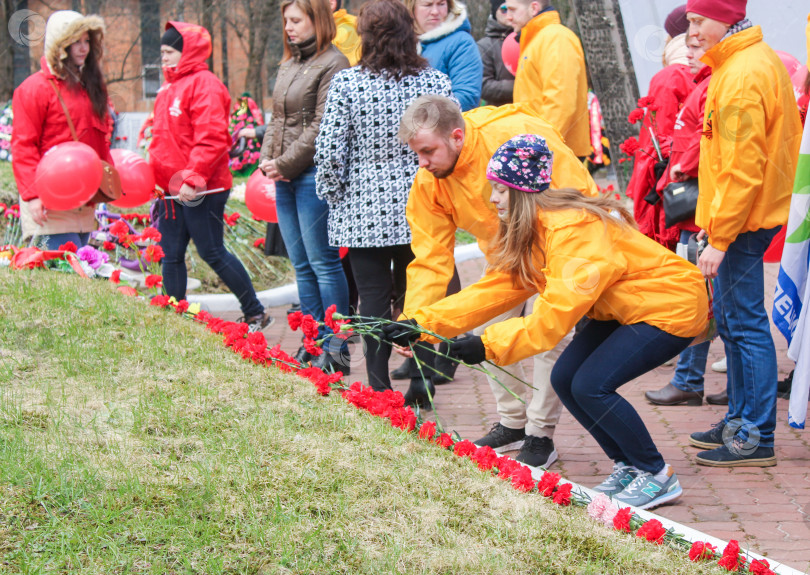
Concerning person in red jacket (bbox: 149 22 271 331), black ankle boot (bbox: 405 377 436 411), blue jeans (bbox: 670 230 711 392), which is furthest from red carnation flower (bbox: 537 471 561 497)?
person in red jacket (bbox: 149 22 271 331)

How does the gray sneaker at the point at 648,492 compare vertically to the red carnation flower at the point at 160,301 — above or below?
below

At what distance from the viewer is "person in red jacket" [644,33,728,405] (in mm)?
4609

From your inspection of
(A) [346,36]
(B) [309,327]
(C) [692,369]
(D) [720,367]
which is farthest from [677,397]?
(A) [346,36]

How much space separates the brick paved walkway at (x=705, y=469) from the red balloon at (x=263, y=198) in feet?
6.14

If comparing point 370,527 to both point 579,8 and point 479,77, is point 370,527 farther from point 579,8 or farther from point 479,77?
point 579,8

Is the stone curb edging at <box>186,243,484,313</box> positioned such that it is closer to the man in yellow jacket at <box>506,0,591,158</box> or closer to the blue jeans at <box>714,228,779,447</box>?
the man in yellow jacket at <box>506,0,591,158</box>

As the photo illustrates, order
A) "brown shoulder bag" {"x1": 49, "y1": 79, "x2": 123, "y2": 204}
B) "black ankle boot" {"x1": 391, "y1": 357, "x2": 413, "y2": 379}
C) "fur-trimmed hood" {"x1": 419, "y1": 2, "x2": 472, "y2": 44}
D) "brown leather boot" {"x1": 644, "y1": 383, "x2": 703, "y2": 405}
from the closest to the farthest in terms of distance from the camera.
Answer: "brown leather boot" {"x1": 644, "y1": 383, "x2": 703, "y2": 405}
"black ankle boot" {"x1": 391, "y1": 357, "x2": 413, "y2": 379}
"fur-trimmed hood" {"x1": 419, "y1": 2, "x2": 472, "y2": 44}
"brown shoulder bag" {"x1": 49, "y1": 79, "x2": 123, "y2": 204}

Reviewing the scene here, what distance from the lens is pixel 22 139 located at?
6199 millimetres

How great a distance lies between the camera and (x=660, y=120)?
5.47 meters

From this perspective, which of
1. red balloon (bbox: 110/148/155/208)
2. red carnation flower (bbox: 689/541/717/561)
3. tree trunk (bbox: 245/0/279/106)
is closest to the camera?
red carnation flower (bbox: 689/541/717/561)

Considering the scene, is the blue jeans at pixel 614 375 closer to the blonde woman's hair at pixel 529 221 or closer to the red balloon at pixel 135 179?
the blonde woman's hair at pixel 529 221

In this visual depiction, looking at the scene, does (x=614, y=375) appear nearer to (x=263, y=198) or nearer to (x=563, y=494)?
(x=563, y=494)

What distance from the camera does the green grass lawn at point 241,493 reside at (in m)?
2.86

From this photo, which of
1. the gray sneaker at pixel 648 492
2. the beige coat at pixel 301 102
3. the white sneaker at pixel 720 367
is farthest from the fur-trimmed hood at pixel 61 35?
the white sneaker at pixel 720 367
